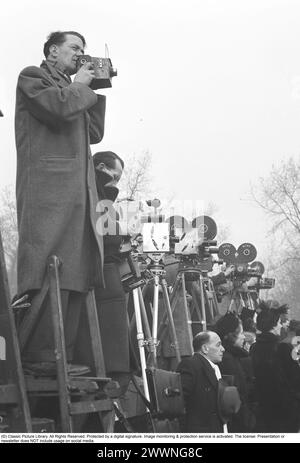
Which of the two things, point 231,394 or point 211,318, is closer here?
point 231,394

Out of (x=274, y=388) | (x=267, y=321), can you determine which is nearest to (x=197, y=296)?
(x=267, y=321)

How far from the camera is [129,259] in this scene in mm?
6336

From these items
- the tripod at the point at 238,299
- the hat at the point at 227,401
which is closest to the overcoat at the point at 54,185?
the hat at the point at 227,401

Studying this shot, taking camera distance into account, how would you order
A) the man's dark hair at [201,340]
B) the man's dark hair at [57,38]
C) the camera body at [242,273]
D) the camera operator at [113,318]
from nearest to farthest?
the man's dark hair at [57,38] < the camera operator at [113,318] < the man's dark hair at [201,340] < the camera body at [242,273]

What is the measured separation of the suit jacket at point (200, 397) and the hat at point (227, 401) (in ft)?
0.21

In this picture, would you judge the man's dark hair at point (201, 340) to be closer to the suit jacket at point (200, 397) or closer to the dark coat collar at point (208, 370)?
the dark coat collar at point (208, 370)

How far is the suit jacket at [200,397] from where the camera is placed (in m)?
6.90

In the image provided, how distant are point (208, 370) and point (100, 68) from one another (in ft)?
8.93

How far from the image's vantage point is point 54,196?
16.6ft

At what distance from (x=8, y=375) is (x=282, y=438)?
4.71ft

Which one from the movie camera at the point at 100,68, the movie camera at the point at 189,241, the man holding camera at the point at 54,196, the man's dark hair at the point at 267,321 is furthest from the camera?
the movie camera at the point at 189,241

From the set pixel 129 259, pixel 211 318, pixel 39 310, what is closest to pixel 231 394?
pixel 129 259

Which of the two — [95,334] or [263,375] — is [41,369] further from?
[263,375]
